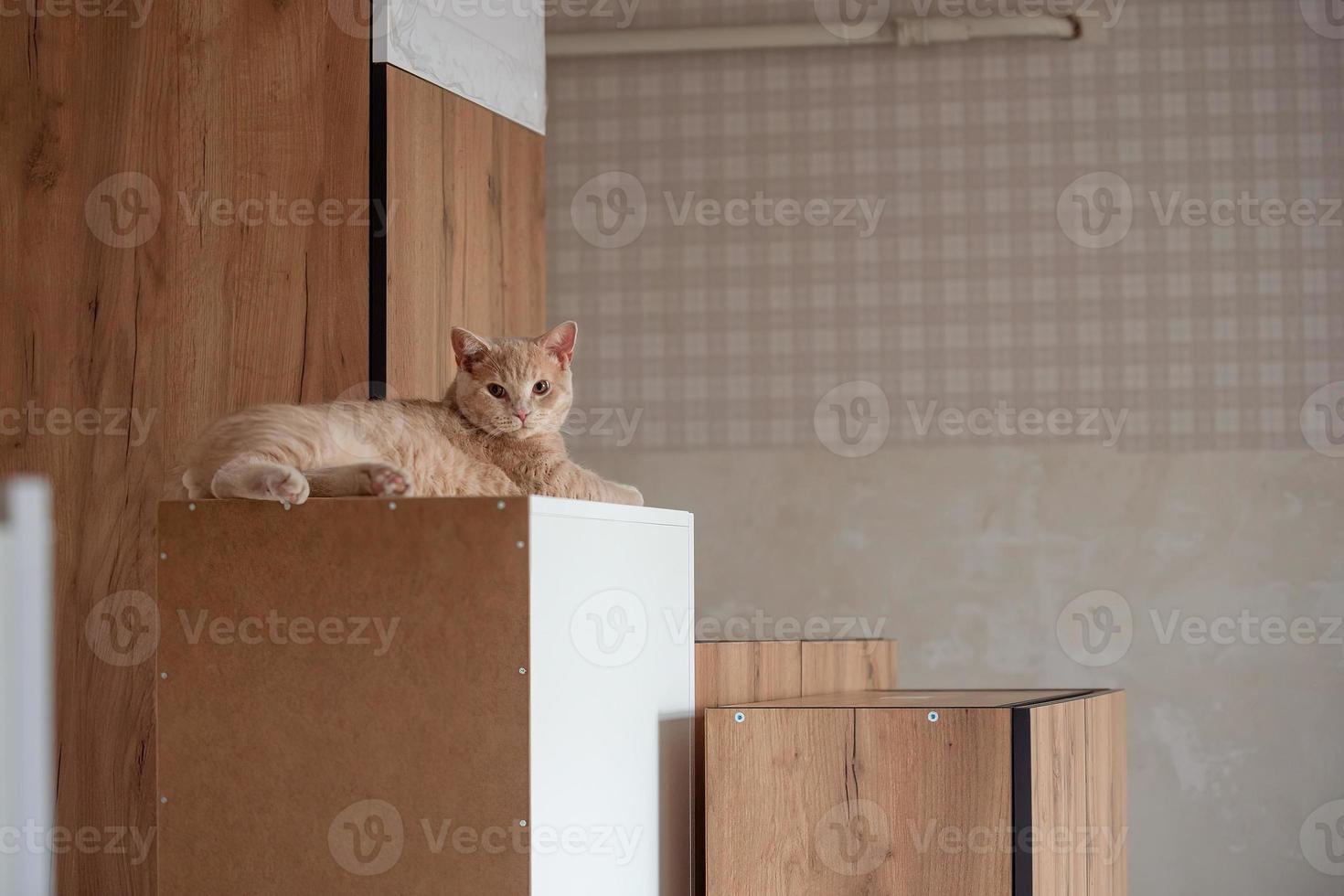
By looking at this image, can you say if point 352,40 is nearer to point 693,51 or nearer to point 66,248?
point 66,248

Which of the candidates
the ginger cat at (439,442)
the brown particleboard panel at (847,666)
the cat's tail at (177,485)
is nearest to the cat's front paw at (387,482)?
the ginger cat at (439,442)

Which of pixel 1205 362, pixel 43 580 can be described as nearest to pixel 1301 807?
pixel 1205 362

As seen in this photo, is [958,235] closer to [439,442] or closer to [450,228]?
[450,228]

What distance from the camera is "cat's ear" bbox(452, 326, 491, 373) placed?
5.71ft

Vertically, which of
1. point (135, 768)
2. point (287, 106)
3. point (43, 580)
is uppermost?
point (287, 106)

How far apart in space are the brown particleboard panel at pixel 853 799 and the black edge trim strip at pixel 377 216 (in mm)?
922

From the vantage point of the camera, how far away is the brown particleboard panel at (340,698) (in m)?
1.40

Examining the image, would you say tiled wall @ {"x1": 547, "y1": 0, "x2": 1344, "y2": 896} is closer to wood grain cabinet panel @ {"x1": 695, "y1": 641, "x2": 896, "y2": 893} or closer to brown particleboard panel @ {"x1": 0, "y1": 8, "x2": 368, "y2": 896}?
wood grain cabinet panel @ {"x1": 695, "y1": 641, "x2": 896, "y2": 893}

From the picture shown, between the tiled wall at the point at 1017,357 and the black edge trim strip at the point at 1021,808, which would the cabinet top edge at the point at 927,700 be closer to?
the black edge trim strip at the point at 1021,808

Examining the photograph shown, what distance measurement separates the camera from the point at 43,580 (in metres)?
2.22

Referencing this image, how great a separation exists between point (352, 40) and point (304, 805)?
1.41 metres

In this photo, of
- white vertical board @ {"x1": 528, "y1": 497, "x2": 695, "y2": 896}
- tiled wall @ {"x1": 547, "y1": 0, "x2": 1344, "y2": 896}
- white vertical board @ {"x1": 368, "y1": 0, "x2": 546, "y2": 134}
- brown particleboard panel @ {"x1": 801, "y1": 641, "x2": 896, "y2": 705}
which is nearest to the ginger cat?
white vertical board @ {"x1": 528, "y1": 497, "x2": 695, "y2": 896}

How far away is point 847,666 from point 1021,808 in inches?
32.0

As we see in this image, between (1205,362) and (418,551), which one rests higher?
(1205,362)
